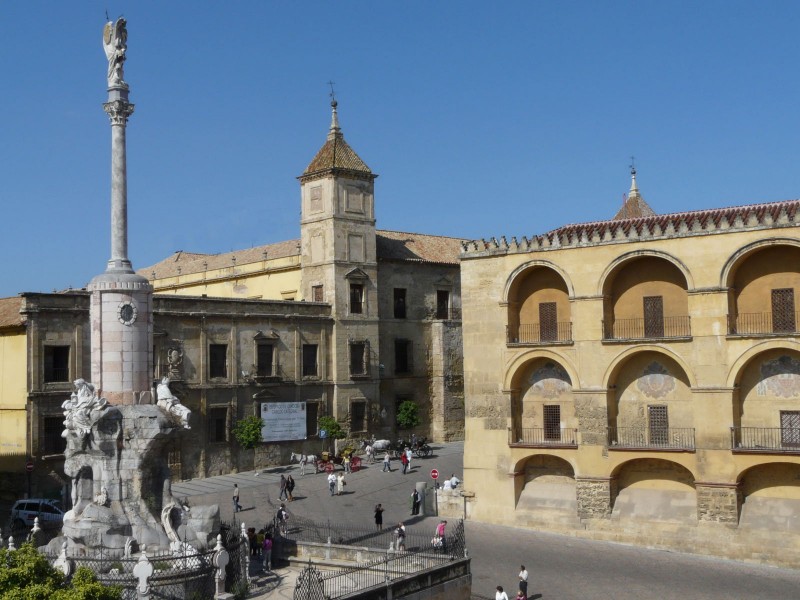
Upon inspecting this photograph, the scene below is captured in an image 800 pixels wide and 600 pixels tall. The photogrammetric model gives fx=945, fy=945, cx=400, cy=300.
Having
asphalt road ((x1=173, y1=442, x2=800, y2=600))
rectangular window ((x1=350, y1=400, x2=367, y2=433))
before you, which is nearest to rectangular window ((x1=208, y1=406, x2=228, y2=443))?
asphalt road ((x1=173, y1=442, x2=800, y2=600))

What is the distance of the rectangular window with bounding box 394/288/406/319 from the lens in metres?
53.3

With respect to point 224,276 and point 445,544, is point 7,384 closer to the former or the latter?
point 224,276

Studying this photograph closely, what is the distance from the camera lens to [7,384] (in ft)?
129

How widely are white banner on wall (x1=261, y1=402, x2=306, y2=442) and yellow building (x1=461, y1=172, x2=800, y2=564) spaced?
12.9 meters

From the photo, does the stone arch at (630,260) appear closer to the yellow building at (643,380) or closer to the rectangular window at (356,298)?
the yellow building at (643,380)

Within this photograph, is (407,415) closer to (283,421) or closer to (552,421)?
(283,421)

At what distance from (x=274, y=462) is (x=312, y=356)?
585 cm

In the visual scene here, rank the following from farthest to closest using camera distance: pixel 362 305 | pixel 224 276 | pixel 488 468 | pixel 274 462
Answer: pixel 224 276, pixel 362 305, pixel 274 462, pixel 488 468

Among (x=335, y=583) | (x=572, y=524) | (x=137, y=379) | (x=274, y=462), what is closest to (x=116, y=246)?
(x=137, y=379)

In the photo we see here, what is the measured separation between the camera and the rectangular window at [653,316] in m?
34.6

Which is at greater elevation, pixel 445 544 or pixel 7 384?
pixel 7 384

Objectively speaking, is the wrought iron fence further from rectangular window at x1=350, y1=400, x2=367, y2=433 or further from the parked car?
rectangular window at x1=350, y1=400, x2=367, y2=433

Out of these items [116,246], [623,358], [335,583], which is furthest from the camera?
[623,358]

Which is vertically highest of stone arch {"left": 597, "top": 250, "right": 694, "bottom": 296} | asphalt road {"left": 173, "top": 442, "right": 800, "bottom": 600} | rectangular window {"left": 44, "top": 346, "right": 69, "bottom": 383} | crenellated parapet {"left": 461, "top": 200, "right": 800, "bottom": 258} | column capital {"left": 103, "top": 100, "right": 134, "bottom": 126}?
column capital {"left": 103, "top": 100, "right": 134, "bottom": 126}
